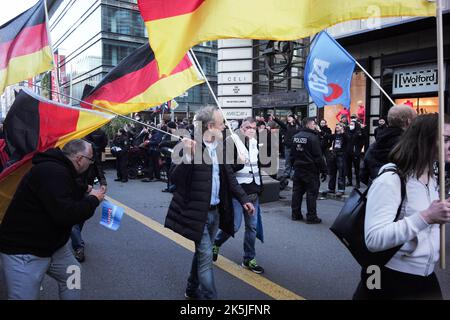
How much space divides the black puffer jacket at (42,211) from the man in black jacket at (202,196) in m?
0.94

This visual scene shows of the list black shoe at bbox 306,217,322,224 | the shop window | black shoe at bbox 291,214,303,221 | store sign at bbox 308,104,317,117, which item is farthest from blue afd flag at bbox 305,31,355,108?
store sign at bbox 308,104,317,117

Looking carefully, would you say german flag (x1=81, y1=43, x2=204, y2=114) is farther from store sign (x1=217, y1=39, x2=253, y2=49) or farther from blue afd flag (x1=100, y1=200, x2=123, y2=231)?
store sign (x1=217, y1=39, x2=253, y2=49)

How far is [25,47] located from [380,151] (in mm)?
4854

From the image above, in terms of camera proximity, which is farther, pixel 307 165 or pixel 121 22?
pixel 121 22

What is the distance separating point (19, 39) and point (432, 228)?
222 inches

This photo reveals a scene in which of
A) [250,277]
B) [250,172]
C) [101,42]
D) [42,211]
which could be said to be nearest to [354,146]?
[250,172]

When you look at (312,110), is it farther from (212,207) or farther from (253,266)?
(212,207)

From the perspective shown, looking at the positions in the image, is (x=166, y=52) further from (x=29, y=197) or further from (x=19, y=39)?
(x=19, y=39)

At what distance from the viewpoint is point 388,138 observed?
4230 mm

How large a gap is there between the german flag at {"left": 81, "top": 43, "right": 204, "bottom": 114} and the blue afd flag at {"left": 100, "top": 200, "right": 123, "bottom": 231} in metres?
1.70

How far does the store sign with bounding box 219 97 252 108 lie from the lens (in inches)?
776

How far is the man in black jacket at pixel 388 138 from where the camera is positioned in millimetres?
4039

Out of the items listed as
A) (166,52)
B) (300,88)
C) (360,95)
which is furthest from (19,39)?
(300,88)

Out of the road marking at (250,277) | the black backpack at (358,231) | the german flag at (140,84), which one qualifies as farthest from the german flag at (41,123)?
the black backpack at (358,231)
